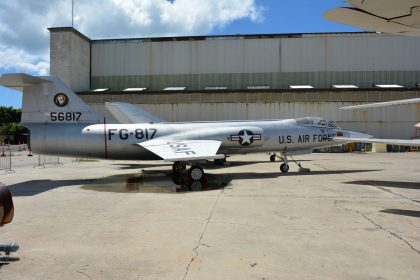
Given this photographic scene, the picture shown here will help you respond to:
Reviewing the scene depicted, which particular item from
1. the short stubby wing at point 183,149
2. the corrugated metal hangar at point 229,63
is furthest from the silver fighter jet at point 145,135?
the corrugated metal hangar at point 229,63

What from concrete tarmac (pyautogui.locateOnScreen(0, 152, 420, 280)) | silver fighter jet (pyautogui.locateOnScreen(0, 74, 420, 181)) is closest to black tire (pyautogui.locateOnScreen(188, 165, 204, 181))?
silver fighter jet (pyautogui.locateOnScreen(0, 74, 420, 181))

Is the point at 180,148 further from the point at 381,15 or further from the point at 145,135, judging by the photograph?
the point at 381,15

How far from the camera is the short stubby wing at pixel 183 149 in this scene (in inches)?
497

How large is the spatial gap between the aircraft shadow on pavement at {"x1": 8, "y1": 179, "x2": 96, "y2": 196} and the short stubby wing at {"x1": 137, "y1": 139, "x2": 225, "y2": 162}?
3322mm

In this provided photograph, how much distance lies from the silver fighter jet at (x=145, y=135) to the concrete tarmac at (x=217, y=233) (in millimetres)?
2301

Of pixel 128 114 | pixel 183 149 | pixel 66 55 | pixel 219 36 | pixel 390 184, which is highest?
pixel 219 36

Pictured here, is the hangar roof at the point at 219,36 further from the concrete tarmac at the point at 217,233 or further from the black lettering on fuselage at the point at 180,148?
the concrete tarmac at the point at 217,233

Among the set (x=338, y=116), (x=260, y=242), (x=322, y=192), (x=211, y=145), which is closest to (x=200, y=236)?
(x=260, y=242)

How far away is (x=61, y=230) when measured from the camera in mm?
6973

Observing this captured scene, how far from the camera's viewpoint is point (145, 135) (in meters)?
15.5

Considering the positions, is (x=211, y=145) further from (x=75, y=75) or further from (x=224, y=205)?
(x=75, y=75)

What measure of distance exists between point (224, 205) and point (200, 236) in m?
2.83

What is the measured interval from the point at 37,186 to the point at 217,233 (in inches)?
371

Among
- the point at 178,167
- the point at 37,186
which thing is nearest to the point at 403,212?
the point at 178,167
